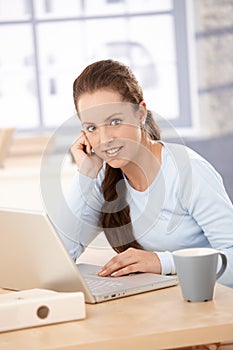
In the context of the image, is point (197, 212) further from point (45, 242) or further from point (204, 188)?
point (45, 242)

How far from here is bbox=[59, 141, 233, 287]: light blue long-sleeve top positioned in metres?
1.72

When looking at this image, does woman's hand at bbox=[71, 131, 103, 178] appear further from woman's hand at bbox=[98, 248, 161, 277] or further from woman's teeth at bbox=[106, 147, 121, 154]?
woman's hand at bbox=[98, 248, 161, 277]

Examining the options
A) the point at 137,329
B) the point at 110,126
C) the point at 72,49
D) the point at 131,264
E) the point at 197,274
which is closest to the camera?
the point at 137,329

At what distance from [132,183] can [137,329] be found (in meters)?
0.71

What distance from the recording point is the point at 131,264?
1573 millimetres

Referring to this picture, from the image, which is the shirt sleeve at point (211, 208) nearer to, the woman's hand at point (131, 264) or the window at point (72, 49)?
the woman's hand at point (131, 264)

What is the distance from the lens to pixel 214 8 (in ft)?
16.4

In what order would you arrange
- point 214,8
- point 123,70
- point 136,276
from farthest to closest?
1. point 214,8
2. point 123,70
3. point 136,276

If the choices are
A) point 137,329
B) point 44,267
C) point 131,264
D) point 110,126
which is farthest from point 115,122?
point 137,329

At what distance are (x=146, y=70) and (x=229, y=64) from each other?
1.67 ft

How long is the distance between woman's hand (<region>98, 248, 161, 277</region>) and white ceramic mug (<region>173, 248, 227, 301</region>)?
8.6 inches

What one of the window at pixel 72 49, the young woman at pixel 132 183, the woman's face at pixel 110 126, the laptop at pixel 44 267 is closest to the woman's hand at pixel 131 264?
the laptop at pixel 44 267

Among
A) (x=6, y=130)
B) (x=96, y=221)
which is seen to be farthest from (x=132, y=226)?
(x=6, y=130)

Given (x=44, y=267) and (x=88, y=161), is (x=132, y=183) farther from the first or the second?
(x=44, y=267)
